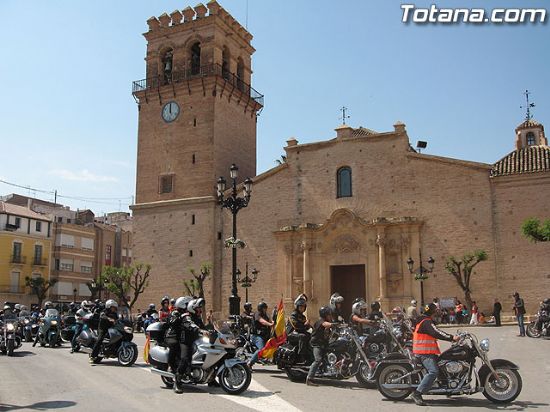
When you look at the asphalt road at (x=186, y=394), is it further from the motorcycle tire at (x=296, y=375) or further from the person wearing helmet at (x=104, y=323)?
the person wearing helmet at (x=104, y=323)

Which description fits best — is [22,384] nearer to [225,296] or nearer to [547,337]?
[547,337]

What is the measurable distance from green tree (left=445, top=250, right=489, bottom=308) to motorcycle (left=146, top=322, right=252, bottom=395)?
1968cm

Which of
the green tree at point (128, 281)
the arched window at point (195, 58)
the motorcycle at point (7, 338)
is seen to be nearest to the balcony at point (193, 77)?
the arched window at point (195, 58)

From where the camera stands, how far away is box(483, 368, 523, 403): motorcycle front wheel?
8.43m

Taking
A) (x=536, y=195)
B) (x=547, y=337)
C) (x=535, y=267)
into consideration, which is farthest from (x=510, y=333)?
(x=536, y=195)

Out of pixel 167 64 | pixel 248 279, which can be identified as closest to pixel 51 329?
pixel 248 279

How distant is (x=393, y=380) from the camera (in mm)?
9117

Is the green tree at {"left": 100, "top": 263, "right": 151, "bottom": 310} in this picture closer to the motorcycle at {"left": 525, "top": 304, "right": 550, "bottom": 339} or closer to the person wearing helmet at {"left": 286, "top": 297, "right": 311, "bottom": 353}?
the motorcycle at {"left": 525, "top": 304, "right": 550, "bottom": 339}

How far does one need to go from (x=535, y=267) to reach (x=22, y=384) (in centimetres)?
2375

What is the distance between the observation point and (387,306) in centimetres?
2920

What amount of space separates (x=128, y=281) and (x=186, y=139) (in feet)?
30.1

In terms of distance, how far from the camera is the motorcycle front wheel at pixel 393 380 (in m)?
9.02

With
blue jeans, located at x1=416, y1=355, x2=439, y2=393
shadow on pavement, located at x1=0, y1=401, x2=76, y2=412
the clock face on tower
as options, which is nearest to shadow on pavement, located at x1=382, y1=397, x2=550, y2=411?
blue jeans, located at x1=416, y1=355, x2=439, y2=393

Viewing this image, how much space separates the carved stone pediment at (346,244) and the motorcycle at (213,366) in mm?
21292
